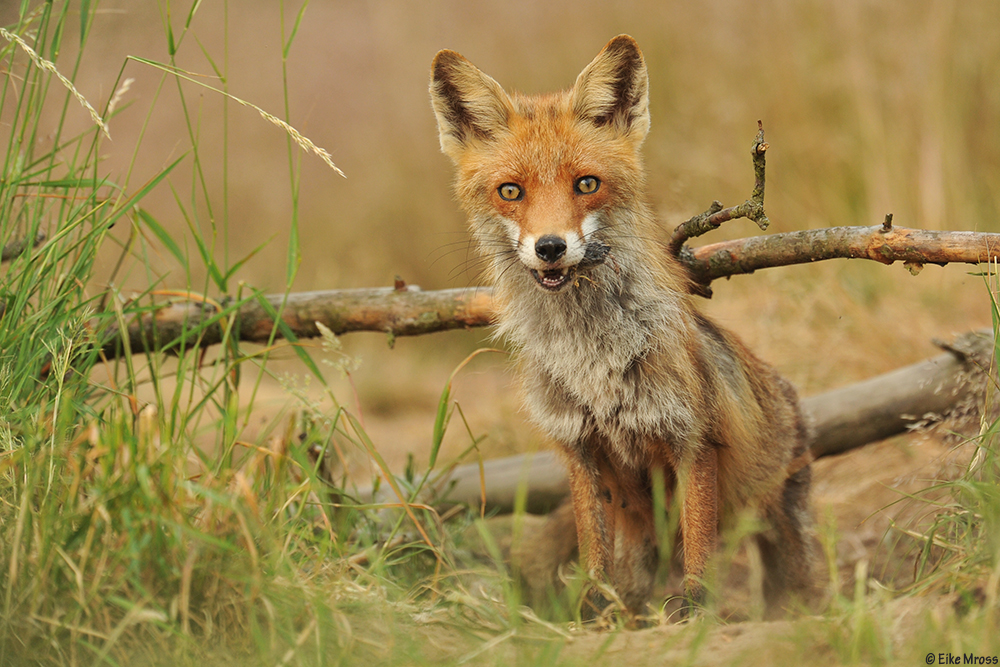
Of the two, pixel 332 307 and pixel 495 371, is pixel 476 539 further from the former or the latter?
pixel 495 371

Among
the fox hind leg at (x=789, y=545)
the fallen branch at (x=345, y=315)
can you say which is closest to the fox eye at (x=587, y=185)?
the fallen branch at (x=345, y=315)

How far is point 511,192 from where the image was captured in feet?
9.29

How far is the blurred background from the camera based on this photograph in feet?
18.5

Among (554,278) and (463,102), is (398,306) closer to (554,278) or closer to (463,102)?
(463,102)

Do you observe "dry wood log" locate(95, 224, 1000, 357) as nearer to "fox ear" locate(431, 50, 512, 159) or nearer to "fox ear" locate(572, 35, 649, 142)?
"fox ear" locate(572, 35, 649, 142)

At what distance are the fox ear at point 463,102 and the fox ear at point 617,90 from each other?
1.02 feet

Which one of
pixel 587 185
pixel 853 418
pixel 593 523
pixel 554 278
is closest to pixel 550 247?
pixel 554 278

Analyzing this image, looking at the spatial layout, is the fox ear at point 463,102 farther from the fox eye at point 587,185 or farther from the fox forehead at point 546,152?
the fox eye at point 587,185

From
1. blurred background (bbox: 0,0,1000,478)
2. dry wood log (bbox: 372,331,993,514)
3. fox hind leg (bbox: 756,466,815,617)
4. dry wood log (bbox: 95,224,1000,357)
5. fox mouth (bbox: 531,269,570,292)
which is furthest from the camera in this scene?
blurred background (bbox: 0,0,1000,478)

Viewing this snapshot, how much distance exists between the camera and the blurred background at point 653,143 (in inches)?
222

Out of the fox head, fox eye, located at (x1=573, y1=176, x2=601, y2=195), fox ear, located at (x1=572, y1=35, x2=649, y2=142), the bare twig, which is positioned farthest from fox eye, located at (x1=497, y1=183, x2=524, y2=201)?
the bare twig

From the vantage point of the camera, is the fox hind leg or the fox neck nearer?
the fox neck

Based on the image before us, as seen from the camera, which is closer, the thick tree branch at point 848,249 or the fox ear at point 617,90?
the thick tree branch at point 848,249

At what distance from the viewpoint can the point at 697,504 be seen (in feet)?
9.25
